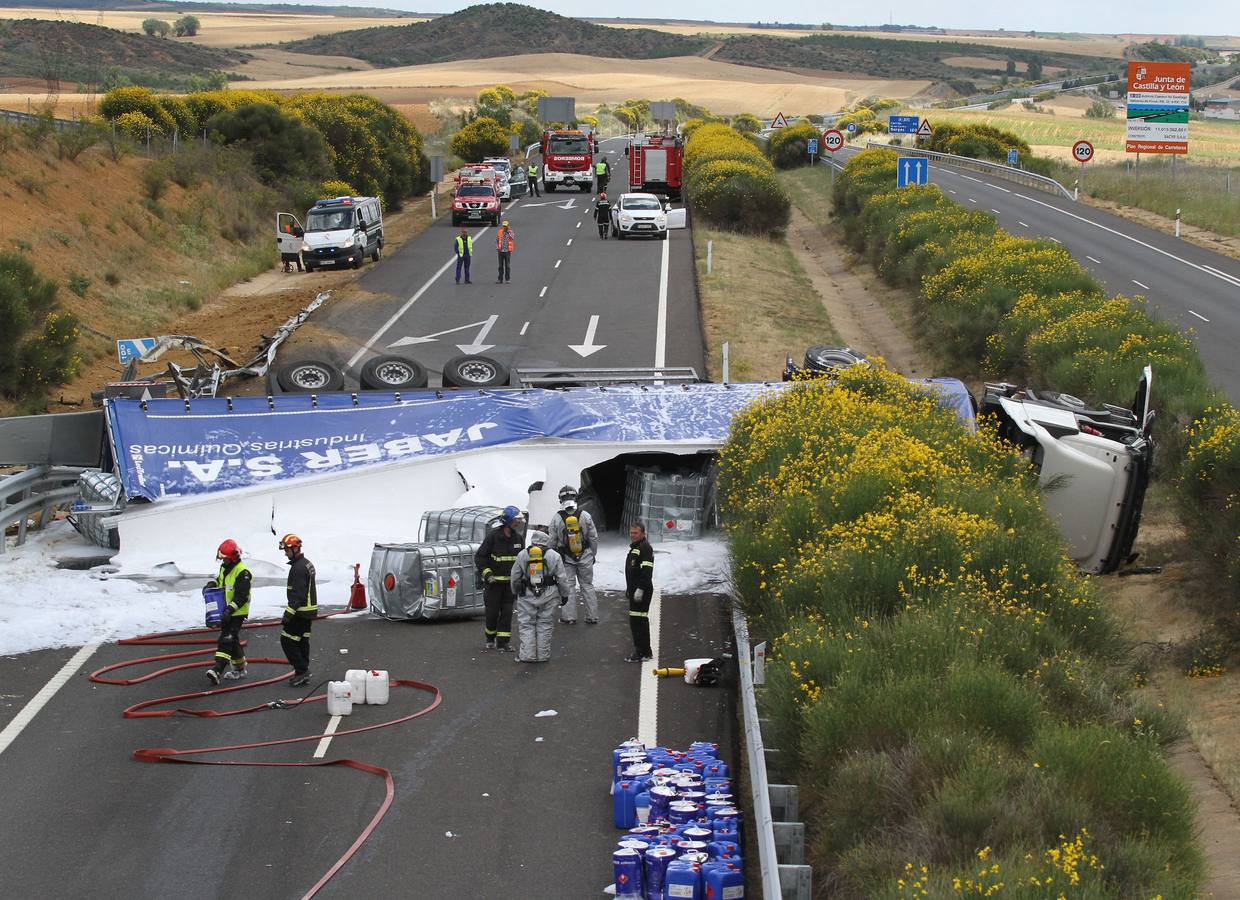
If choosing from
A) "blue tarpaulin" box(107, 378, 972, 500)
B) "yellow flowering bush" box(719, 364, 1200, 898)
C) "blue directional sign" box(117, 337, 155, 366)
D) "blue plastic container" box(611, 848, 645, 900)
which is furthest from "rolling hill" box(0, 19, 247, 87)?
"blue plastic container" box(611, 848, 645, 900)

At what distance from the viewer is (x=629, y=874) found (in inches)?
403

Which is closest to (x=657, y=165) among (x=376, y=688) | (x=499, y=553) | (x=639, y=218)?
(x=639, y=218)

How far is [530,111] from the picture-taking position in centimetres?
11538

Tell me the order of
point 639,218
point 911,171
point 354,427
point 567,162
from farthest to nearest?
point 567,162
point 911,171
point 639,218
point 354,427

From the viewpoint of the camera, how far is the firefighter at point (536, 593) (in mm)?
15188

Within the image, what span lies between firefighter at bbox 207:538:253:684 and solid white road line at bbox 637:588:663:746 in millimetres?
3953

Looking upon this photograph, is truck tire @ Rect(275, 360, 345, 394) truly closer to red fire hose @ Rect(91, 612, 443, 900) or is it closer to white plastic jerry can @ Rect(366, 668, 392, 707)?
red fire hose @ Rect(91, 612, 443, 900)

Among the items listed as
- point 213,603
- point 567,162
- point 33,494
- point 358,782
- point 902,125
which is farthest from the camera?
point 902,125

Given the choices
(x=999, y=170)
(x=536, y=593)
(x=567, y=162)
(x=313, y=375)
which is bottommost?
(x=999, y=170)

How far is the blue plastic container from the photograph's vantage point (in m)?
10.2

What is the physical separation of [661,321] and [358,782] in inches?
961

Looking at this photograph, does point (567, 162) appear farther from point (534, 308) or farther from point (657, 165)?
point (534, 308)

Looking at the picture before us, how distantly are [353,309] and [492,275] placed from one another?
259 inches

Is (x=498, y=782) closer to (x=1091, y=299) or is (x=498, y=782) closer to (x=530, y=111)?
(x=1091, y=299)
